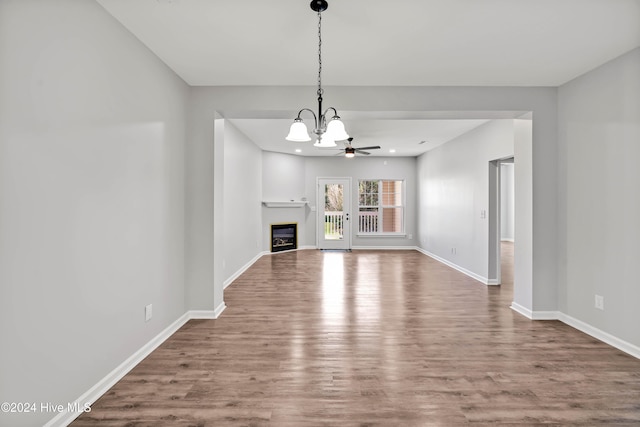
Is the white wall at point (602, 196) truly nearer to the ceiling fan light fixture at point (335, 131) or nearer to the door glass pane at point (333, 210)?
the ceiling fan light fixture at point (335, 131)

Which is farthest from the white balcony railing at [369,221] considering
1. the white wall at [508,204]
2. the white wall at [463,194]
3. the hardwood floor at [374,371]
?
the hardwood floor at [374,371]

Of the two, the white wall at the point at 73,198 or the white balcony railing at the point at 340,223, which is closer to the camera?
the white wall at the point at 73,198

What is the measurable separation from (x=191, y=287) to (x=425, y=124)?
4283 millimetres

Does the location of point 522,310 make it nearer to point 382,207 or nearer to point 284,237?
point 382,207

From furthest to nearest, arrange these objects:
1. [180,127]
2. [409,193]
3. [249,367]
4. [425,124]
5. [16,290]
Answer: [409,193] → [425,124] → [180,127] → [249,367] → [16,290]

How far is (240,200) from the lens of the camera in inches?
224

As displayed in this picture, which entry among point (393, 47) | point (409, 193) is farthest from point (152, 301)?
point (409, 193)

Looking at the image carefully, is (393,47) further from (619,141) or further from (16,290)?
(16,290)

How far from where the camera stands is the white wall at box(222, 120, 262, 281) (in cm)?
492

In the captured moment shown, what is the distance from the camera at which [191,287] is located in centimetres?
339

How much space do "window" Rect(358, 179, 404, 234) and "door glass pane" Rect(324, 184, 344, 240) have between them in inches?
24.5

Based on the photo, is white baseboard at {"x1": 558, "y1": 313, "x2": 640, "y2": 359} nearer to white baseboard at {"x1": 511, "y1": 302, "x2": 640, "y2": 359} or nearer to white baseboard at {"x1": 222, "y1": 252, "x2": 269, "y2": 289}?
white baseboard at {"x1": 511, "y1": 302, "x2": 640, "y2": 359}

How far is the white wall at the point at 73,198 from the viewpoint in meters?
1.46

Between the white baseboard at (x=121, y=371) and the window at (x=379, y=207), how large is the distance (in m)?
6.09
